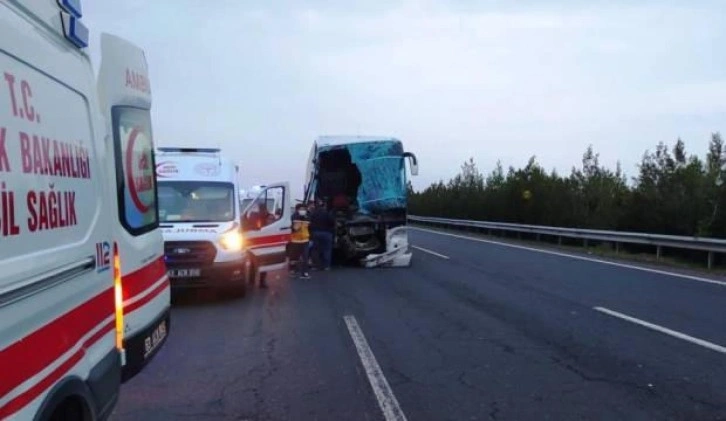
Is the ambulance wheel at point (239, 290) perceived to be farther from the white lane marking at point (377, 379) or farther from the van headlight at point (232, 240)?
the white lane marking at point (377, 379)

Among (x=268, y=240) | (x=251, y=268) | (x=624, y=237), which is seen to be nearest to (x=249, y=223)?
(x=268, y=240)

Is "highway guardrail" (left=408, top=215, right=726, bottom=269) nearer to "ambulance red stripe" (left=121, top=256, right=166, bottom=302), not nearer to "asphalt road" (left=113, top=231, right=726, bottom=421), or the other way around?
"asphalt road" (left=113, top=231, right=726, bottom=421)

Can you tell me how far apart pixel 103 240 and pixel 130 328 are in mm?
775

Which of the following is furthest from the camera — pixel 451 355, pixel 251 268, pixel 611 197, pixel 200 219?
pixel 611 197

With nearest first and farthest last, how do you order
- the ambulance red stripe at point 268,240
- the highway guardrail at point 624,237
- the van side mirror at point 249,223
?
the van side mirror at point 249,223 < the ambulance red stripe at point 268,240 < the highway guardrail at point 624,237

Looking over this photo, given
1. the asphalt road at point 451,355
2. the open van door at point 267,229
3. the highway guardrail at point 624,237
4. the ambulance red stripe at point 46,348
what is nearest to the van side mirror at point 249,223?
the open van door at point 267,229

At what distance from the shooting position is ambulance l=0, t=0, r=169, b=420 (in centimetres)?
271

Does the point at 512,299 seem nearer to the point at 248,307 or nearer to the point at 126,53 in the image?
the point at 248,307

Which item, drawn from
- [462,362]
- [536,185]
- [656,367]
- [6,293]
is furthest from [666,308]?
[536,185]

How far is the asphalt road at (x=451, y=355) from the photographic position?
234 inches

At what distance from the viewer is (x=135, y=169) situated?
4.96 m

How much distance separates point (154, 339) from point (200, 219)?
25.3 ft

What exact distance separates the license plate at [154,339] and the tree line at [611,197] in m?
19.1

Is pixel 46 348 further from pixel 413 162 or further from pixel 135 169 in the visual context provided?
pixel 413 162
